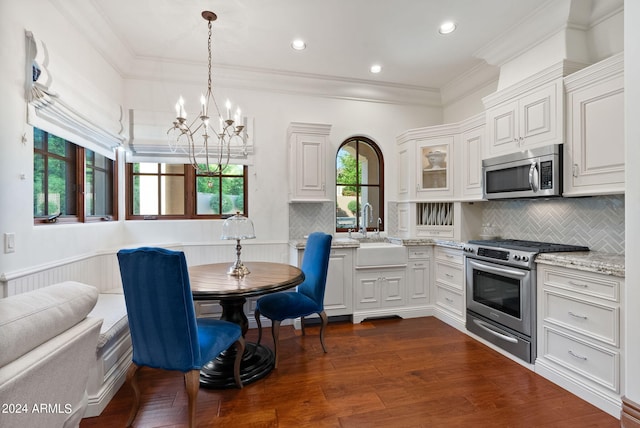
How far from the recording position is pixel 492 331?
288 centimetres

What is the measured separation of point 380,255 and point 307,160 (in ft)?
4.70

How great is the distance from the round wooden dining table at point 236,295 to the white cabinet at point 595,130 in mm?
2363

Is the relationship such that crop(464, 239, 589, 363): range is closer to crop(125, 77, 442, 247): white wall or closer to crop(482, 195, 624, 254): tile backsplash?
crop(482, 195, 624, 254): tile backsplash

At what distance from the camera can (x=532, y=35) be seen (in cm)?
281

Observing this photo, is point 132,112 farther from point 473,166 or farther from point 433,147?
point 473,166

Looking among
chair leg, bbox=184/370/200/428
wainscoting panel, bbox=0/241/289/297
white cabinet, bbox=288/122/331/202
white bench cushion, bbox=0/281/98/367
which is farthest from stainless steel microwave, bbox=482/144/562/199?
white bench cushion, bbox=0/281/98/367

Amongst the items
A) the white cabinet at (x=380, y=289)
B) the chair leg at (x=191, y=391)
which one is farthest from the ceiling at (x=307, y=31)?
the chair leg at (x=191, y=391)

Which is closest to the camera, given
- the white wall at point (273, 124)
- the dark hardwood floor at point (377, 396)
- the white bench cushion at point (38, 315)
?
the white bench cushion at point (38, 315)

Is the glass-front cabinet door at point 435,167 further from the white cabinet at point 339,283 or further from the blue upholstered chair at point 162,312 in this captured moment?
the blue upholstered chair at point 162,312

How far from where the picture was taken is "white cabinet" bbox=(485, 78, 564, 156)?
253 centimetres

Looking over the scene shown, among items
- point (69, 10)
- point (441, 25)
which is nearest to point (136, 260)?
point (69, 10)

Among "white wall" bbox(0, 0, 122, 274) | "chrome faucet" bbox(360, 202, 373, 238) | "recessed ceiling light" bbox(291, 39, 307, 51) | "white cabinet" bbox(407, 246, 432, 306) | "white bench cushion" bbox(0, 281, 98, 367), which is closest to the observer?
"white bench cushion" bbox(0, 281, 98, 367)

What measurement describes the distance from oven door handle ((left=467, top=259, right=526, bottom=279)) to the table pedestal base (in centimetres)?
217

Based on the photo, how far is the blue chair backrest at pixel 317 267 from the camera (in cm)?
276
